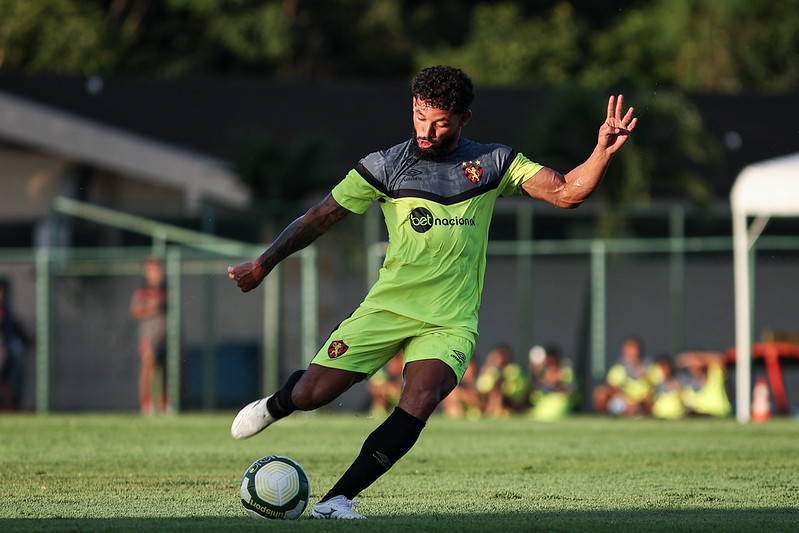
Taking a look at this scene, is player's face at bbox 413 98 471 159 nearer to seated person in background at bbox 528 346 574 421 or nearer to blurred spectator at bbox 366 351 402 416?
seated person in background at bbox 528 346 574 421

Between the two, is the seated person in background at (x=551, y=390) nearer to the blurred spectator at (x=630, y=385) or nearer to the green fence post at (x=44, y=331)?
the blurred spectator at (x=630, y=385)

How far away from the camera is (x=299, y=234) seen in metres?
6.91

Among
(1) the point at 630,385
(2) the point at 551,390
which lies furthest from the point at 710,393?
(2) the point at 551,390

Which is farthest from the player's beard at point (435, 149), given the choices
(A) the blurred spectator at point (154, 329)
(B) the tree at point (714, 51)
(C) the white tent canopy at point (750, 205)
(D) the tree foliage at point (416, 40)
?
(D) the tree foliage at point (416, 40)

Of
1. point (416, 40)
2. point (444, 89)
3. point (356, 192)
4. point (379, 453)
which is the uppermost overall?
point (416, 40)

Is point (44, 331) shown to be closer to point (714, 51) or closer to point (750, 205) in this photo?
point (750, 205)

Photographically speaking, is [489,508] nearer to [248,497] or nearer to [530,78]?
[248,497]

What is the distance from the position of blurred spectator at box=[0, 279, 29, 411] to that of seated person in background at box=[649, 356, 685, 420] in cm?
882

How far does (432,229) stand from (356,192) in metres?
0.46

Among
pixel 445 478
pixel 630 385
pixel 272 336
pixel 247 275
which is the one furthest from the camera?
pixel 272 336

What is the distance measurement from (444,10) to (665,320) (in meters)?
19.8

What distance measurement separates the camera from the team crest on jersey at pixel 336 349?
22.0 ft

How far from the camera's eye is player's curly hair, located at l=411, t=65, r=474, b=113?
654 centimetres

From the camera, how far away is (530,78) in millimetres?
37312
